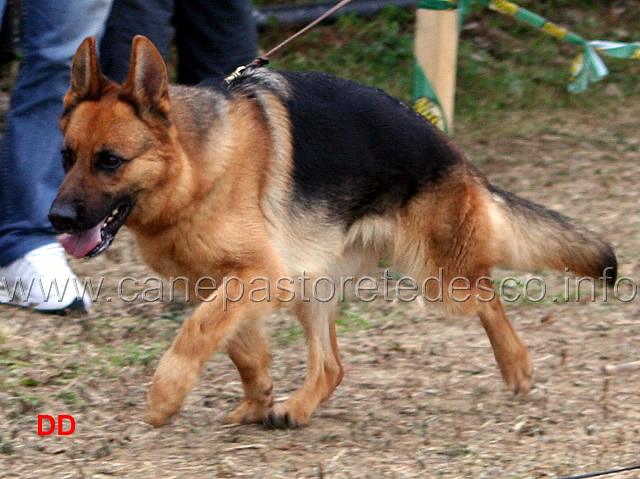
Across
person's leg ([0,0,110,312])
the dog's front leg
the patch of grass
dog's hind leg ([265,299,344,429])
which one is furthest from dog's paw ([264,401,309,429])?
the patch of grass

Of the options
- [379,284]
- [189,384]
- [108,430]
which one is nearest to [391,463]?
[189,384]

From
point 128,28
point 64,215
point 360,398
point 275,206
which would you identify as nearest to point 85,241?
point 64,215

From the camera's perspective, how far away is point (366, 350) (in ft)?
14.3

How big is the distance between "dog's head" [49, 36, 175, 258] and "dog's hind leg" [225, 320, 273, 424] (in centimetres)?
61

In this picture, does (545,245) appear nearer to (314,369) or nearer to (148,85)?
(314,369)

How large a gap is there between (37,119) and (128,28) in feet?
1.93

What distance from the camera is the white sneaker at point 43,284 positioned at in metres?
4.45

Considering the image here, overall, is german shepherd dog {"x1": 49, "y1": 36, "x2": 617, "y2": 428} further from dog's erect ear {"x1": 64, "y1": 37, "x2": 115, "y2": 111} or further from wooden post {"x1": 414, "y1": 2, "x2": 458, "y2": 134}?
wooden post {"x1": 414, "y1": 2, "x2": 458, "y2": 134}

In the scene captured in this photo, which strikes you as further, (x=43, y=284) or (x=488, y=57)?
(x=488, y=57)

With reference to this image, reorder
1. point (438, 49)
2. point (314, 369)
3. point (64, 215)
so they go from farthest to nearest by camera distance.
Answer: point (438, 49)
point (314, 369)
point (64, 215)

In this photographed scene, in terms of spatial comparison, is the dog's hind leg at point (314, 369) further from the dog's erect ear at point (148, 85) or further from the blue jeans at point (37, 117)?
the blue jeans at point (37, 117)

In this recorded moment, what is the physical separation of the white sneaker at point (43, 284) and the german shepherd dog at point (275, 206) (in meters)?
1.18

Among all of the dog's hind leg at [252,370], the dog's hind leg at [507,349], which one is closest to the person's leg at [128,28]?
the dog's hind leg at [252,370]

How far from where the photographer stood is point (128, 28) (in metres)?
4.48
